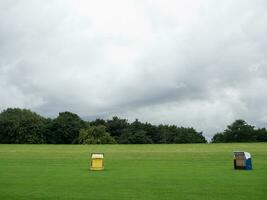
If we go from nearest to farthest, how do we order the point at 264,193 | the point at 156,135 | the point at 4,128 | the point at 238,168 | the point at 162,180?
1. the point at 264,193
2. the point at 162,180
3. the point at 238,168
4. the point at 4,128
5. the point at 156,135

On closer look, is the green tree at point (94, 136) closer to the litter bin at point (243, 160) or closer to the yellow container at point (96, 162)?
the yellow container at point (96, 162)

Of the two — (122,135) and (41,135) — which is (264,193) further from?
(122,135)

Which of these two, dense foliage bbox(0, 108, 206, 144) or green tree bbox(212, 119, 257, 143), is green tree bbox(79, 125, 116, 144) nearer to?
dense foliage bbox(0, 108, 206, 144)

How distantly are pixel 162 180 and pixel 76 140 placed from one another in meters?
111

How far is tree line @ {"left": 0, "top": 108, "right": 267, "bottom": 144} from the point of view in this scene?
420ft

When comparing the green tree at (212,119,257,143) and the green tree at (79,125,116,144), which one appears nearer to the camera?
the green tree at (79,125,116,144)

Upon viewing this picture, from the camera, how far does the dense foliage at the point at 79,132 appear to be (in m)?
128

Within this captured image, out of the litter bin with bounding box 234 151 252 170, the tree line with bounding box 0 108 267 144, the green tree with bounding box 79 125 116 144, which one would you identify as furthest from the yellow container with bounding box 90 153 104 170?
the green tree with bounding box 79 125 116 144

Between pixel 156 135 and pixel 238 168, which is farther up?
pixel 156 135

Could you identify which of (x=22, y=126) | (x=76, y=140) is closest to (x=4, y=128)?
(x=22, y=126)

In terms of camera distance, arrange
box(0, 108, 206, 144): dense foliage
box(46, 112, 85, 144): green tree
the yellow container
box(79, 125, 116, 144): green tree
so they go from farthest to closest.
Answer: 1. box(46, 112, 85, 144): green tree
2. box(0, 108, 206, 144): dense foliage
3. box(79, 125, 116, 144): green tree
4. the yellow container

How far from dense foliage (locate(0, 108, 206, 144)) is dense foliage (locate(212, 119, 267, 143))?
5260 millimetres

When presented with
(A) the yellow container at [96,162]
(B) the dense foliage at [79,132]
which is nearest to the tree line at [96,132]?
(B) the dense foliage at [79,132]

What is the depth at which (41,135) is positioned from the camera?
132m
